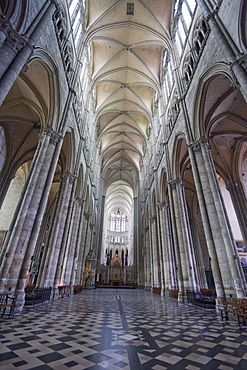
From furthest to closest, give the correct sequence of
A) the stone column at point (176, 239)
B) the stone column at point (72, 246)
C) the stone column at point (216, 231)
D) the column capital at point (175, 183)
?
the stone column at point (72, 246), the column capital at point (175, 183), the stone column at point (176, 239), the stone column at point (216, 231)

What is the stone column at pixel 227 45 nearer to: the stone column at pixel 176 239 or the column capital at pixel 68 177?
the stone column at pixel 176 239

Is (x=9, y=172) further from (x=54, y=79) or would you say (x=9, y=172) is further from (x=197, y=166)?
(x=197, y=166)

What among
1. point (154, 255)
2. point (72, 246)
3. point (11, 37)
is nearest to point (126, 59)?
point (11, 37)

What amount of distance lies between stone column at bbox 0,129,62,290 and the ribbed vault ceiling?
12.5 metres

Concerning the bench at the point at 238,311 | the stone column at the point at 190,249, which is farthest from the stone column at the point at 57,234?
the bench at the point at 238,311

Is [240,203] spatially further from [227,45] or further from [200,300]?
[227,45]

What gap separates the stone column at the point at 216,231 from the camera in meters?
7.47

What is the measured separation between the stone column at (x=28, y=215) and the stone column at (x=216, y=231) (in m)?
7.83

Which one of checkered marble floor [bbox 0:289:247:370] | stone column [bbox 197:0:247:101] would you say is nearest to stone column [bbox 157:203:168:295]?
checkered marble floor [bbox 0:289:247:370]

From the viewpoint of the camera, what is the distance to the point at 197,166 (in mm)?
10148

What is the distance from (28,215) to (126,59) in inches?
784

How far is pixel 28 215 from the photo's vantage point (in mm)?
7918

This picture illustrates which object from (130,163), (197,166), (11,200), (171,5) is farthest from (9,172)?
(130,163)

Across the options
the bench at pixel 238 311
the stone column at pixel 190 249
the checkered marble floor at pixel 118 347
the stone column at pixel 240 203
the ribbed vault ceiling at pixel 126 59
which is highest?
the ribbed vault ceiling at pixel 126 59
